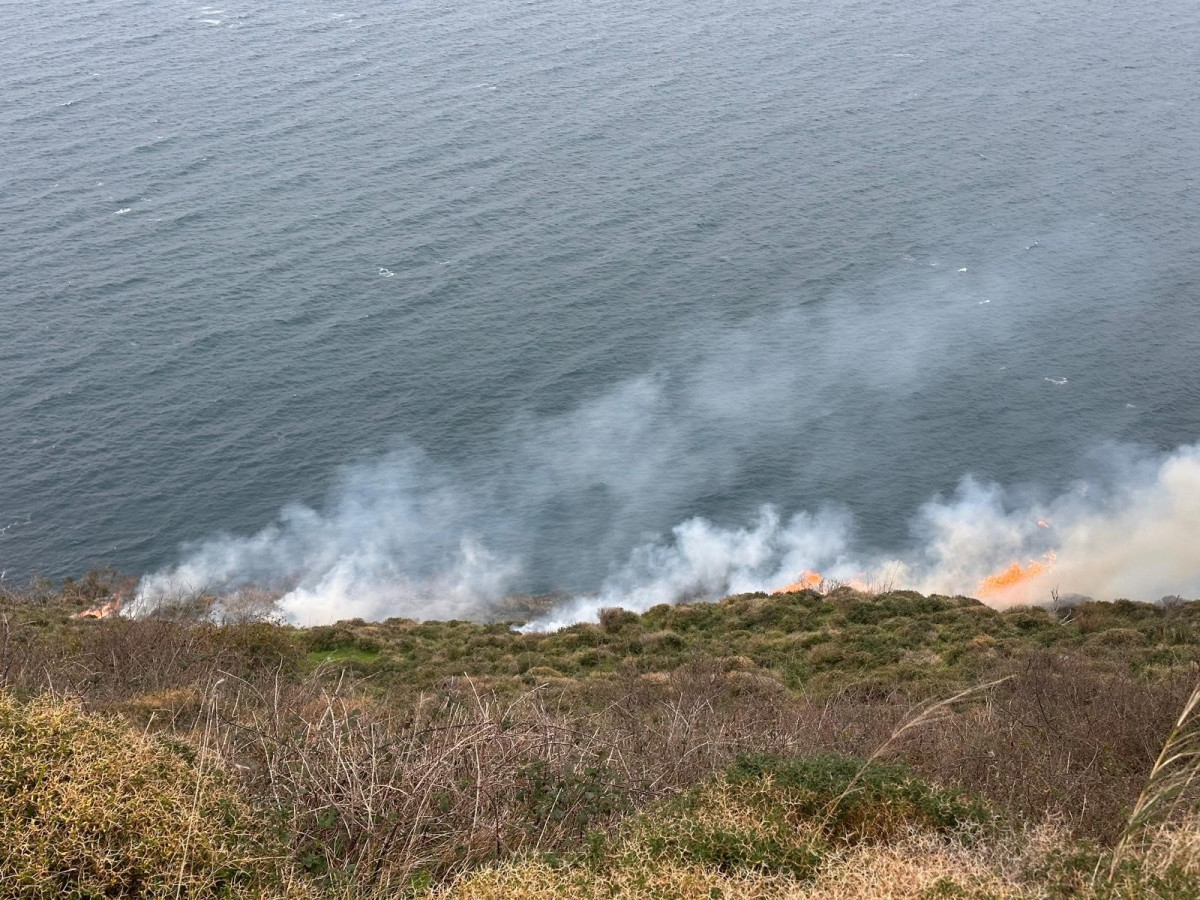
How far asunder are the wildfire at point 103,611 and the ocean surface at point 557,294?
8360mm

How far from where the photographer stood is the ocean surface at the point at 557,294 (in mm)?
77062

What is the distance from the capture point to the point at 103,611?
195ft

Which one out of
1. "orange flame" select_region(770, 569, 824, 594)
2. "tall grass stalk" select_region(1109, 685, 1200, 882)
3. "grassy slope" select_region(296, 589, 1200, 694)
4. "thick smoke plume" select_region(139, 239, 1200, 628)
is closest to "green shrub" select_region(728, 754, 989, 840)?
"tall grass stalk" select_region(1109, 685, 1200, 882)

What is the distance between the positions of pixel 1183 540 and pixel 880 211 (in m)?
41.1

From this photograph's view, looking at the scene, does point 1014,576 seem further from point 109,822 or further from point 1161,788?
point 109,822

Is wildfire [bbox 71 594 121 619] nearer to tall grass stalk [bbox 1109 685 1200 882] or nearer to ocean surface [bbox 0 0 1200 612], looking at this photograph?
ocean surface [bbox 0 0 1200 612]

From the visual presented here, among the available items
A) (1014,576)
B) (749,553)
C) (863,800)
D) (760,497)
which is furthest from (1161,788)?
(1014,576)

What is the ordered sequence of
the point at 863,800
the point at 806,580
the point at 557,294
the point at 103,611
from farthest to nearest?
the point at 557,294, the point at 806,580, the point at 103,611, the point at 863,800

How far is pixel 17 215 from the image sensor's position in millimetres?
95250

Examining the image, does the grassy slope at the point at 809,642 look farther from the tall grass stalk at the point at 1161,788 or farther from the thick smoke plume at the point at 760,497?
the tall grass stalk at the point at 1161,788

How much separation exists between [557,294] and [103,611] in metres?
44.9

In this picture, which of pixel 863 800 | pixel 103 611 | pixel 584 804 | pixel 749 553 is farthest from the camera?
pixel 749 553

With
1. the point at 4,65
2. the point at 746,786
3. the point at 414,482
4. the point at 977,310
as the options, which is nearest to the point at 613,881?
the point at 746,786

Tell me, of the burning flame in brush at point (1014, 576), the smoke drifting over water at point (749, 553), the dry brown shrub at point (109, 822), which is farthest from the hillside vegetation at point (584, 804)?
the burning flame in brush at point (1014, 576)
